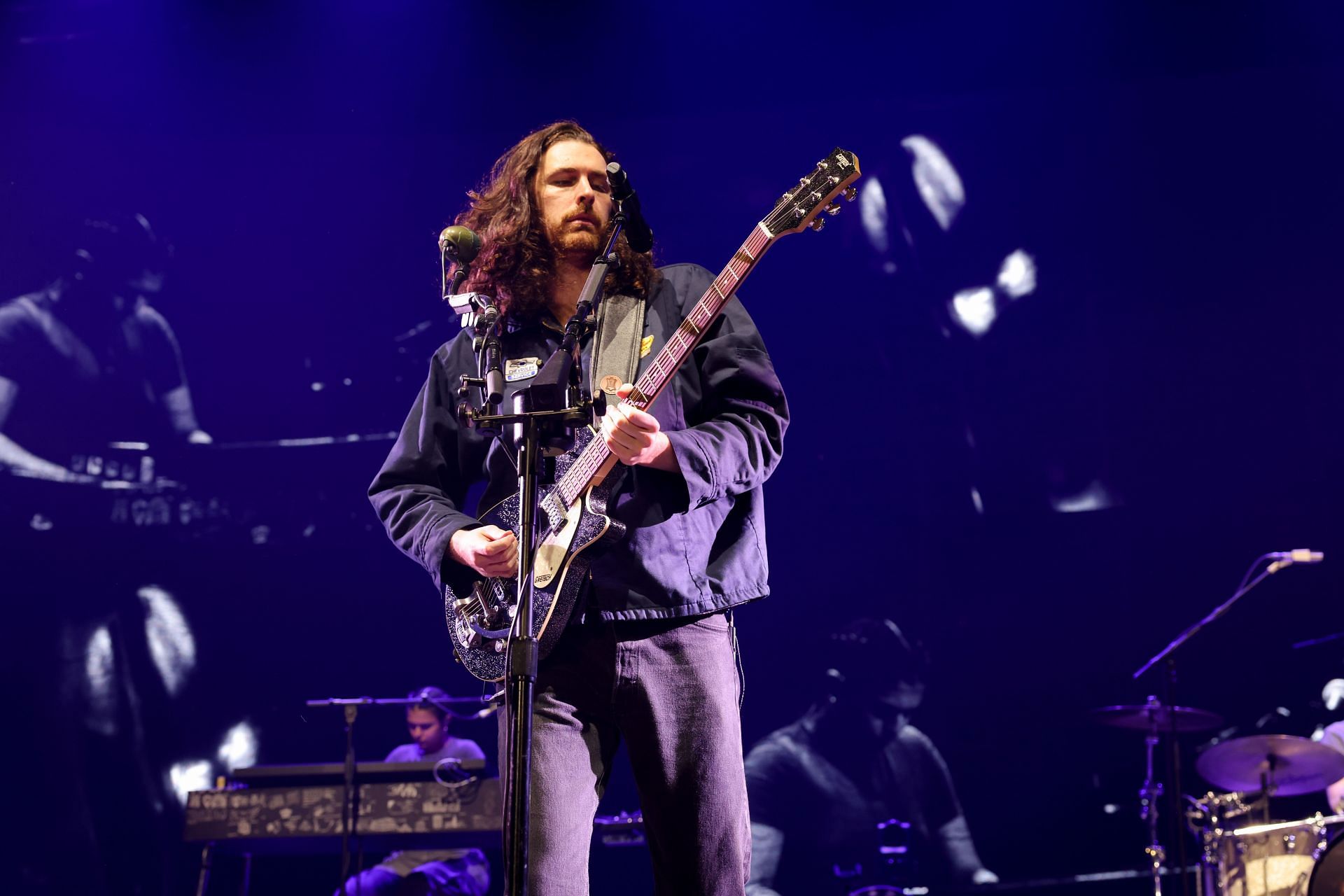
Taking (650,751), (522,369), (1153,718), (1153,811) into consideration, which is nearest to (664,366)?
(522,369)

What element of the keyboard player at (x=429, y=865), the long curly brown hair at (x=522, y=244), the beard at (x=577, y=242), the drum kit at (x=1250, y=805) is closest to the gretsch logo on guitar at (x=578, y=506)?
the long curly brown hair at (x=522, y=244)

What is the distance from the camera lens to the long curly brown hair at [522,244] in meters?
2.70

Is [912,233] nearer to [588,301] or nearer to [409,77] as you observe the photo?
[409,77]

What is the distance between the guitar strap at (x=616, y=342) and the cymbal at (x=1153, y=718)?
4.15m

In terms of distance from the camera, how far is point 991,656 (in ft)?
22.7

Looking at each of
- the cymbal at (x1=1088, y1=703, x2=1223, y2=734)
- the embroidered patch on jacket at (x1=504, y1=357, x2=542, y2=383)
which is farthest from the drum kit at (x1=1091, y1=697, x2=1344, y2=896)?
the embroidered patch on jacket at (x1=504, y1=357, x2=542, y2=383)

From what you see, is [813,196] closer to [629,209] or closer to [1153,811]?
[629,209]

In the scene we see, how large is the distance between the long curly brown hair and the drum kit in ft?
13.6

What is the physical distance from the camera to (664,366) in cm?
244

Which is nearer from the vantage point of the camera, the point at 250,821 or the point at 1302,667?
the point at 250,821

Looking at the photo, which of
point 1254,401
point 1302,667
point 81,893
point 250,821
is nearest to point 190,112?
point 250,821

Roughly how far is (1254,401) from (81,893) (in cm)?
722

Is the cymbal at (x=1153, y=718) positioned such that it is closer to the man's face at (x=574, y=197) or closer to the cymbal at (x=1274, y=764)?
the cymbal at (x=1274, y=764)

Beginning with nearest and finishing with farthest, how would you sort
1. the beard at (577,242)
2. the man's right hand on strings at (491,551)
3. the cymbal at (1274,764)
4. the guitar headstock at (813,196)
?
the man's right hand on strings at (491,551)
the guitar headstock at (813,196)
the beard at (577,242)
the cymbal at (1274,764)
